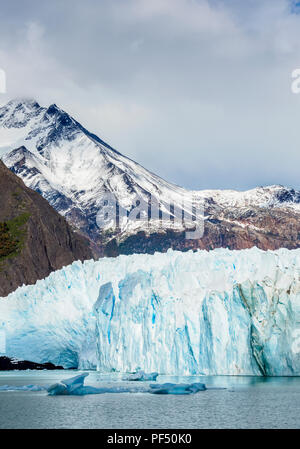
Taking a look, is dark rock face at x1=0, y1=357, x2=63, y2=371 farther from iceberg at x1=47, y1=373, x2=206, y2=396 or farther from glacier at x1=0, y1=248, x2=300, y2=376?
iceberg at x1=47, y1=373, x2=206, y2=396

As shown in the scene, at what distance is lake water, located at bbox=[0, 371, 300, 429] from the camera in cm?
2517

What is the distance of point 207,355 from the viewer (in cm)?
3838

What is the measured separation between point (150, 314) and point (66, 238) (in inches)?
3387

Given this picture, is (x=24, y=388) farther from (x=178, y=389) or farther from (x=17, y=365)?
(x=17, y=365)

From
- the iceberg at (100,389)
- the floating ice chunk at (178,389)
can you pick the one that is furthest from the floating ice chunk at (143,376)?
the floating ice chunk at (178,389)

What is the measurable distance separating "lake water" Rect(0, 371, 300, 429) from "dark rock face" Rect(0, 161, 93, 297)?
60.8 meters

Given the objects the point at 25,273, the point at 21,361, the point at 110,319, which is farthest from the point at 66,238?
the point at 110,319

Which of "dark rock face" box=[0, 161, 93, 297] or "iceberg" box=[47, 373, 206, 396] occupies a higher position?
"dark rock face" box=[0, 161, 93, 297]

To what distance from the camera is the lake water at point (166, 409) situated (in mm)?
25172

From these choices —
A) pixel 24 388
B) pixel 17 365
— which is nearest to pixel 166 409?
pixel 24 388

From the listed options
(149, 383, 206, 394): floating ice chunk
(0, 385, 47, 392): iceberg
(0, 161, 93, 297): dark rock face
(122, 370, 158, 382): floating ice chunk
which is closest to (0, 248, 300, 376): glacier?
(122, 370, 158, 382): floating ice chunk

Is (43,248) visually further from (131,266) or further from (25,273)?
(131,266)

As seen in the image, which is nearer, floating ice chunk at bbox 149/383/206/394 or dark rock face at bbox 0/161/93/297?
floating ice chunk at bbox 149/383/206/394

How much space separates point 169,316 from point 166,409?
11.8 metres
